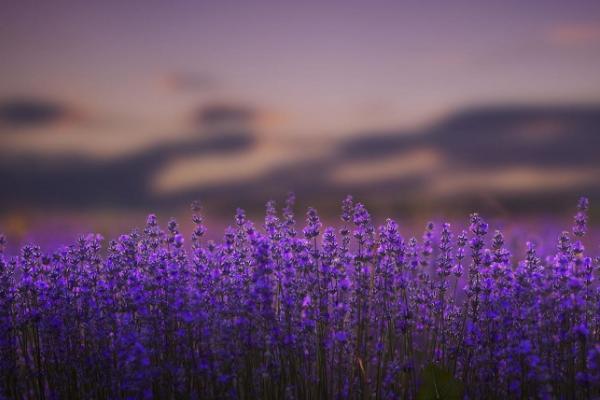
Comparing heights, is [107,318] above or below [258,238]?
below

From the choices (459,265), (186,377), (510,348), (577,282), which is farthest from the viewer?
(459,265)

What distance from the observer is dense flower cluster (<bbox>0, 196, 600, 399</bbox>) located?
165 inches

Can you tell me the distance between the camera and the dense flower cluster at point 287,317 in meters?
4.18

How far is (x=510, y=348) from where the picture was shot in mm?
4035

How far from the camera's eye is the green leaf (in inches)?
167

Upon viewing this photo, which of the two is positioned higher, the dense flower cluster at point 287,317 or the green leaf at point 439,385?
the dense flower cluster at point 287,317

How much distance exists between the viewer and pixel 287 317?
4211 millimetres

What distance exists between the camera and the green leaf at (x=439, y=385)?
424 cm

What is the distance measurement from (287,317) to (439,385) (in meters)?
1.03

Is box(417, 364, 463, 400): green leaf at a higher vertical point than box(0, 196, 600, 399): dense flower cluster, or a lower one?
lower

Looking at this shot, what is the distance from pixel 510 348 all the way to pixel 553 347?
510 millimetres

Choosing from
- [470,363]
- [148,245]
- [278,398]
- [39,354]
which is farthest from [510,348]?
[39,354]

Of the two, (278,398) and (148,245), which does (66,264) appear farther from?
(278,398)

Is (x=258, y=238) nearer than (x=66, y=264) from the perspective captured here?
Yes
